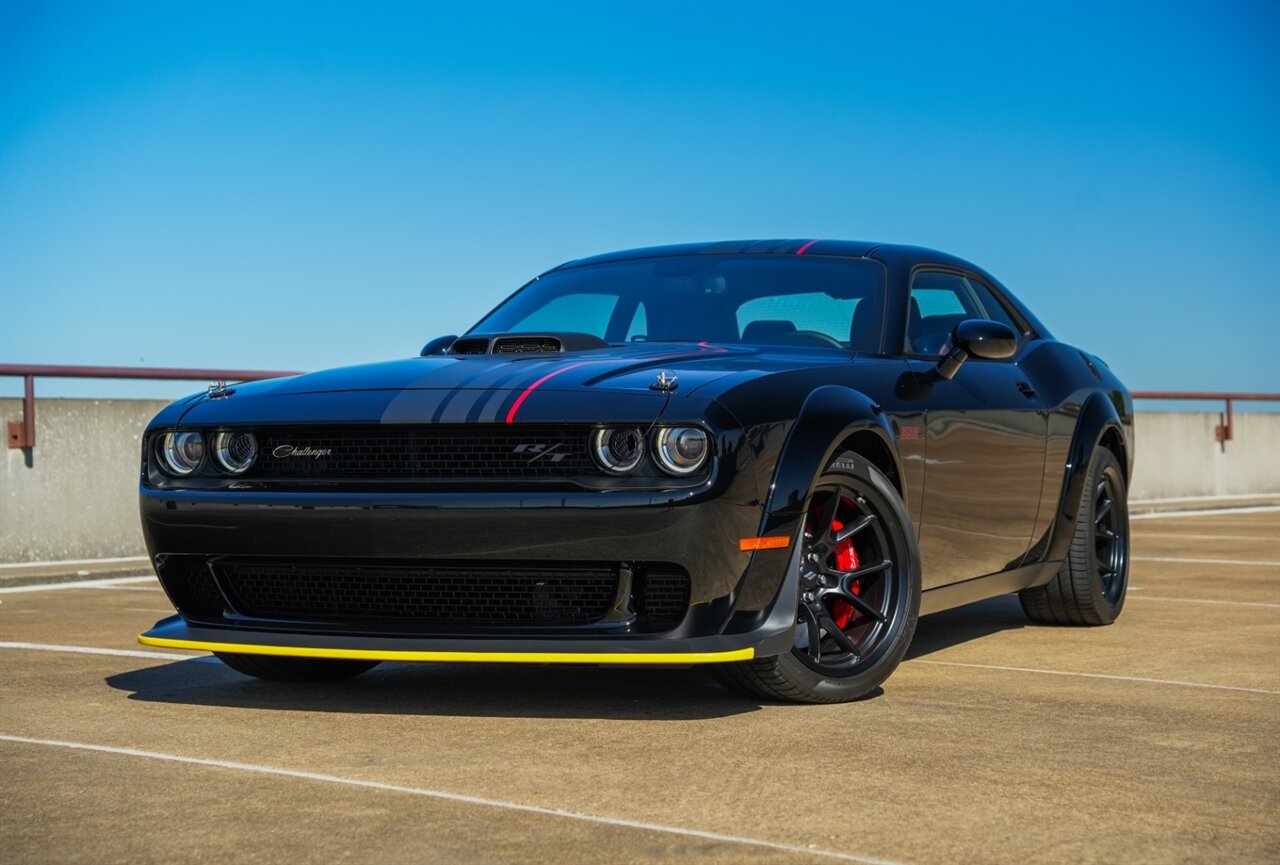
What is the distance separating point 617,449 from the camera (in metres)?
4.43

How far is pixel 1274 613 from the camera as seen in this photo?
745 cm

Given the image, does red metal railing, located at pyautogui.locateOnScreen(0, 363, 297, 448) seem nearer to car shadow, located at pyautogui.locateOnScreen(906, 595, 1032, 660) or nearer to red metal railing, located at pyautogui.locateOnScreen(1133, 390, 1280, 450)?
car shadow, located at pyautogui.locateOnScreen(906, 595, 1032, 660)

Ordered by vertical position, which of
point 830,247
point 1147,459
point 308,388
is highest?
point 830,247

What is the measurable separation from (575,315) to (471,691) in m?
1.60

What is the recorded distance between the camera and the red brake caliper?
4.99 meters

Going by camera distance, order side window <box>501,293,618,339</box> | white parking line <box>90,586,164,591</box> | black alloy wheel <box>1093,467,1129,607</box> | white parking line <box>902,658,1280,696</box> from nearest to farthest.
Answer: white parking line <box>902,658,1280,696</box> → side window <box>501,293,618,339</box> → black alloy wheel <box>1093,467,1129,607</box> → white parking line <box>90,586,164,591</box>

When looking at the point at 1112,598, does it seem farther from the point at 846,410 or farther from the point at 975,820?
the point at 975,820

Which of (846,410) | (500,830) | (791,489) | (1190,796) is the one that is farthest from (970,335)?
(500,830)

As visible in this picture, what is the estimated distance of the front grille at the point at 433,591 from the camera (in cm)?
445

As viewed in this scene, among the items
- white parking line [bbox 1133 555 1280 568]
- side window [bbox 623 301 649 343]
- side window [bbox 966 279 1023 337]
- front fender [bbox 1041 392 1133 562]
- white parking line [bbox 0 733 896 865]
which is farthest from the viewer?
white parking line [bbox 1133 555 1280 568]

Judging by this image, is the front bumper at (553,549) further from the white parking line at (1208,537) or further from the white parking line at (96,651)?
the white parking line at (1208,537)

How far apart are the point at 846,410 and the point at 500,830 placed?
192 centimetres

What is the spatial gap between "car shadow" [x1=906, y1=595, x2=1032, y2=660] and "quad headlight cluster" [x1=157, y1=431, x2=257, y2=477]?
2.36 metres

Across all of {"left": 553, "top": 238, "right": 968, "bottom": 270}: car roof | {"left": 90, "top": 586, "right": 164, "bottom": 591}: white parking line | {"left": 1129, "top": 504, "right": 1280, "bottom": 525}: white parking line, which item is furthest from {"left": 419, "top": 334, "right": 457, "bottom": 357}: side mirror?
{"left": 1129, "top": 504, "right": 1280, "bottom": 525}: white parking line
